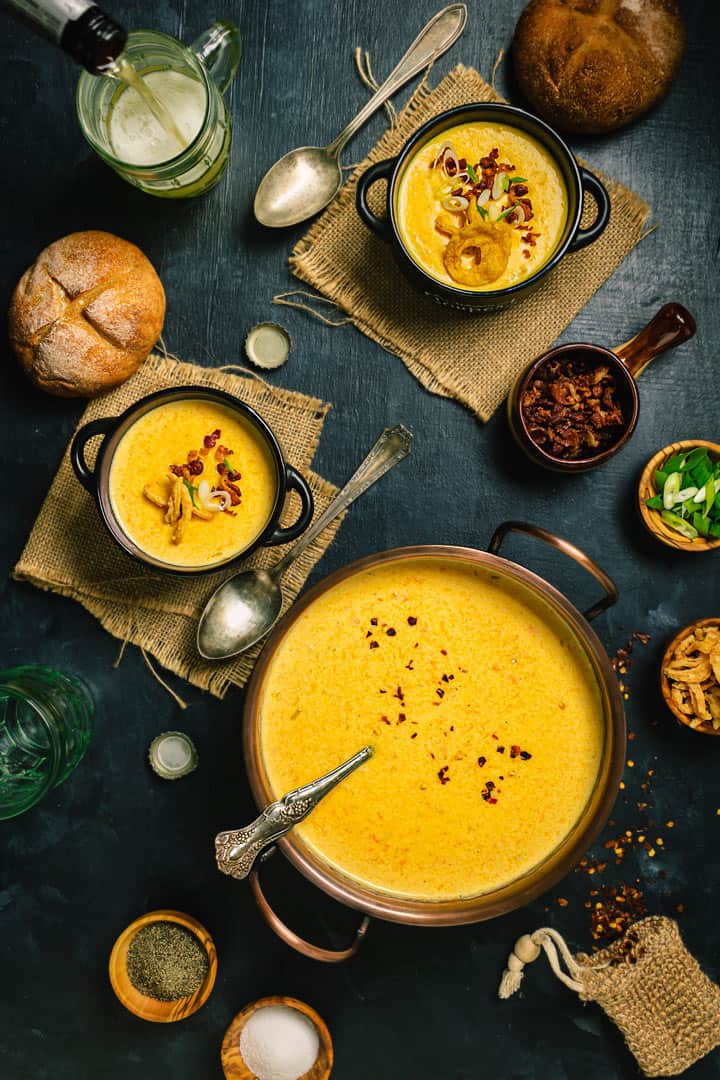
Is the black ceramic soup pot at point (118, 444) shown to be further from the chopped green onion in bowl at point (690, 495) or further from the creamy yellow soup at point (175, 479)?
the chopped green onion in bowl at point (690, 495)

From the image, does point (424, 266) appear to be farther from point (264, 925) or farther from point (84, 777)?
point (264, 925)

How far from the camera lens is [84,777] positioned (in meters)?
2.14

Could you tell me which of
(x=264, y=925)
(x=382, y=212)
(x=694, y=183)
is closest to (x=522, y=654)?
(x=264, y=925)

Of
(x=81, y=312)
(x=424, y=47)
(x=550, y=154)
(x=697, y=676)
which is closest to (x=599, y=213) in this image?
(x=550, y=154)

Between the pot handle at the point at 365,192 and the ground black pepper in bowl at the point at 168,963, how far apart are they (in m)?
1.71

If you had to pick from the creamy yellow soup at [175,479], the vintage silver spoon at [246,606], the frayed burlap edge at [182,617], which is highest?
the creamy yellow soup at [175,479]

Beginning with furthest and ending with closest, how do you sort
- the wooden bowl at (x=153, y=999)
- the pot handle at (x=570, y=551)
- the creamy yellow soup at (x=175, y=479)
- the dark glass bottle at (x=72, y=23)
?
the wooden bowl at (x=153, y=999) < the creamy yellow soup at (x=175, y=479) < the pot handle at (x=570, y=551) < the dark glass bottle at (x=72, y=23)

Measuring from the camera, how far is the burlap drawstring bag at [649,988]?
2045 mm

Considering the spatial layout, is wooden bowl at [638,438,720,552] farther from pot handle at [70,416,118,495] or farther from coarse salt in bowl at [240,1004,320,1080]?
coarse salt in bowl at [240,1004,320,1080]

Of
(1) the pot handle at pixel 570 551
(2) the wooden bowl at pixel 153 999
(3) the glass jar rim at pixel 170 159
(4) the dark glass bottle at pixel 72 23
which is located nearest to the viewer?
(4) the dark glass bottle at pixel 72 23

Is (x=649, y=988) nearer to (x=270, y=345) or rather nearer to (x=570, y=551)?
(x=570, y=551)

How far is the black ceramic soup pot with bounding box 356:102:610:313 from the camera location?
187cm

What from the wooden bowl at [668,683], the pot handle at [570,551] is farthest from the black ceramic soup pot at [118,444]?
the wooden bowl at [668,683]

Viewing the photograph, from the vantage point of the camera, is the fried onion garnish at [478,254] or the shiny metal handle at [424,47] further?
the shiny metal handle at [424,47]
